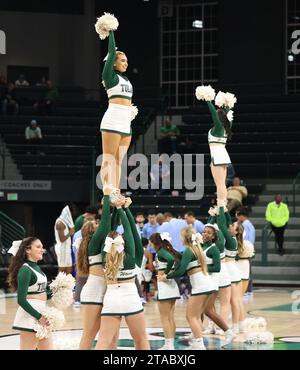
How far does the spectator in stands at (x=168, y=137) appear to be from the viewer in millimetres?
22156

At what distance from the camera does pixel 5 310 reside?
13719 millimetres

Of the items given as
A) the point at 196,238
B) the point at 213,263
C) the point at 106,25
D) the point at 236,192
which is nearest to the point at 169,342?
the point at 213,263

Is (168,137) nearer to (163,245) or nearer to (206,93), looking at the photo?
(206,93)

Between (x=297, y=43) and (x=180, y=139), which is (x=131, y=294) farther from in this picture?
(x=297, y=43)

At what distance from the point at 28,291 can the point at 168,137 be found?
15232 millimetres

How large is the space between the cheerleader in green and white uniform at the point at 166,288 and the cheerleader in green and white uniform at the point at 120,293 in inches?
92.1

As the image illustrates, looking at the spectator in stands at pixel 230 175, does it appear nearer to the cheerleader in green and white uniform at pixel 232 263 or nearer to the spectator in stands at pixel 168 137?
the spectator in stands at pixel 168 137

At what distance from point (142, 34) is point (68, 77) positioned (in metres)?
2.66

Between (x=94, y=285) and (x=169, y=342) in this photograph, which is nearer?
(x=94, y=285)

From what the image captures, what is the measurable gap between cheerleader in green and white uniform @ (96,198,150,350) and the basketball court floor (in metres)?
2.17

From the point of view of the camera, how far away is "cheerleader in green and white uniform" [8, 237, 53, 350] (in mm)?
7125

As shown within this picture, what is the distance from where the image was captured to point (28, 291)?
7.25 meters

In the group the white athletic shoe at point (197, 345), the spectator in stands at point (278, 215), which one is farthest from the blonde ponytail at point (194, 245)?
the spectator in stands at point (278, 215)
